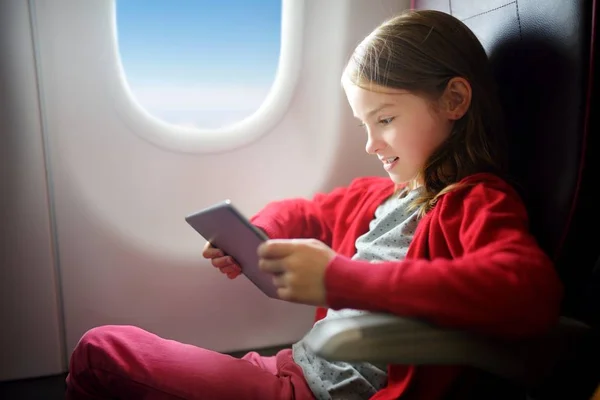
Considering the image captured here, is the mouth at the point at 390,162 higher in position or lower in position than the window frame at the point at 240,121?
lower

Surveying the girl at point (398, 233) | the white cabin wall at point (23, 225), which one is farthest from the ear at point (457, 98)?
the white cabin wall at point (23, 225)

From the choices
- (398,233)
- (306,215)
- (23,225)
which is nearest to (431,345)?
(398,233)

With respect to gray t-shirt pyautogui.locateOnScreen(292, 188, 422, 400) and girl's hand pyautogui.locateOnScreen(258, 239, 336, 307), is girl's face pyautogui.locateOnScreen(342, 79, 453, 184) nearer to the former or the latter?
gray t-shirt pyautogui.locateOnScreen(292, 188, 422, 400)

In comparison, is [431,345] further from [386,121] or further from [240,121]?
[240,121]

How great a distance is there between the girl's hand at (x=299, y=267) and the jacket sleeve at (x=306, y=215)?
37cm

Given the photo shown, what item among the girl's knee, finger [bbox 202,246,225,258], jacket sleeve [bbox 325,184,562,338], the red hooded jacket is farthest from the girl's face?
the girl's knee

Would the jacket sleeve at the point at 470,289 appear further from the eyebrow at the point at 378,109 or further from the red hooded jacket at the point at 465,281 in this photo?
the eyebrow at the point at 378,109

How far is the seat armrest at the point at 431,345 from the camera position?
57cm

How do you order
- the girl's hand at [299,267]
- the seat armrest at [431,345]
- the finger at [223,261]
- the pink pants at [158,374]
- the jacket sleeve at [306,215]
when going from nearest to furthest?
the seat armrest at [431,345], the girl's hand at [299,267], the pink pants at [158,374], the finger at [223,261], the jacket sleeve at [306,215]

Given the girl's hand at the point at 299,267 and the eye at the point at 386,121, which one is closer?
the girl's hand at the point at 299,267

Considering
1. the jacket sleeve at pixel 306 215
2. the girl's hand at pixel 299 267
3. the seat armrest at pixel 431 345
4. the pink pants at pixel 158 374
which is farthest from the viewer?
the jacket sleeve at pixel 306 215

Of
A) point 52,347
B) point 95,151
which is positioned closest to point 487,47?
point 95,151

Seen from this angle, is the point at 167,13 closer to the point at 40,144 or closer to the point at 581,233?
the point at 40,144

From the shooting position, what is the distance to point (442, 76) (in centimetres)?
87
